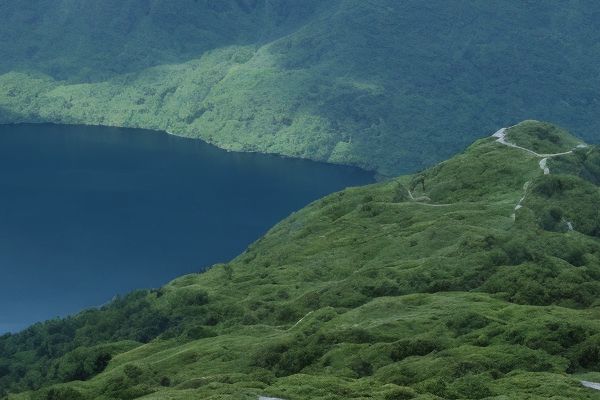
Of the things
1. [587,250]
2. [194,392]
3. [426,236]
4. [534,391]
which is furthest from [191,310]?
[534,391]

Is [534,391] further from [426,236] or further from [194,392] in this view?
[426,236]

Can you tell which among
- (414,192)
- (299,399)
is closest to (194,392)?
(299,399)

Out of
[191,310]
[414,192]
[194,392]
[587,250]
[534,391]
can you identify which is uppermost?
[414,192]

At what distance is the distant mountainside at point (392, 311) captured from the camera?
249ft

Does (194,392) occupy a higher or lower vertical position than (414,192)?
lower

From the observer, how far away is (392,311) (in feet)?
342

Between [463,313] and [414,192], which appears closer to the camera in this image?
[463,313]

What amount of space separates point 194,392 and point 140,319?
281ft

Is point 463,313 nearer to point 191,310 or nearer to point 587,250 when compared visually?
point 587,250

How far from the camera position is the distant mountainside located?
7581cm

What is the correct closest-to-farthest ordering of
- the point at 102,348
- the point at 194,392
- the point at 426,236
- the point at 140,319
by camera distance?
the point at 194,392 → the point at 102,348 → the point at 426,236 → the point at 140,319

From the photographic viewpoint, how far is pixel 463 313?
3659 inches

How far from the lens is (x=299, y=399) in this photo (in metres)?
67.1

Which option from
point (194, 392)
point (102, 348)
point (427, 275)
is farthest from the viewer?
point (102, 348)
